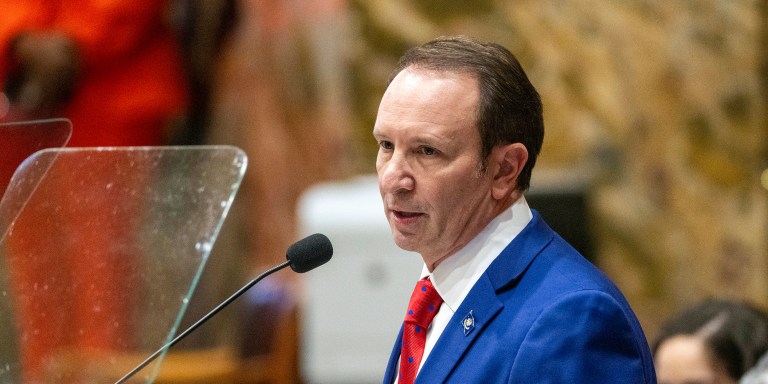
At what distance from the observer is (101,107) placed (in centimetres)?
502

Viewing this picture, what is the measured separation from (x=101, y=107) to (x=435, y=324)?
338 centimetres

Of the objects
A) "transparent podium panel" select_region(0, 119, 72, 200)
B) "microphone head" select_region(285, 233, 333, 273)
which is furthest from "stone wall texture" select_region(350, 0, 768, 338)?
"transparent podium panel" select_region(0, 119, 72, 200)

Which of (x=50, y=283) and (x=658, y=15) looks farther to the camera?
(x=658, y=15)

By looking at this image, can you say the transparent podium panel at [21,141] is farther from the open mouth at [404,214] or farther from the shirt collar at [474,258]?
the shirt collar at [474,258]

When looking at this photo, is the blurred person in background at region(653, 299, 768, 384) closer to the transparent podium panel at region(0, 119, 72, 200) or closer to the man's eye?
the man's eye

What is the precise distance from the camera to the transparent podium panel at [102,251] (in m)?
1.89

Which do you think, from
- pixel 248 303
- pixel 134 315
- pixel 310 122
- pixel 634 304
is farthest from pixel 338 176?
pixel 134 315

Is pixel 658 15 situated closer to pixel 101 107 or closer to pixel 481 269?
pixel 101 107

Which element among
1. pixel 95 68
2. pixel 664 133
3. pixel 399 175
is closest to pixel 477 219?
pixel 399 175

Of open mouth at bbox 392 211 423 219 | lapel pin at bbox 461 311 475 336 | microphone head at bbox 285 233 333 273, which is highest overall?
open mouth at bbox 392 211 423 219

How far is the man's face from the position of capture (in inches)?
73.6

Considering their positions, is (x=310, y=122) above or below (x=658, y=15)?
below

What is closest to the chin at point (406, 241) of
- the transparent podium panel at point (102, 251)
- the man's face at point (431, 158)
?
the man's face at point (431, 158)

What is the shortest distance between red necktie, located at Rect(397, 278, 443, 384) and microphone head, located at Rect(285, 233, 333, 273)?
18cm
